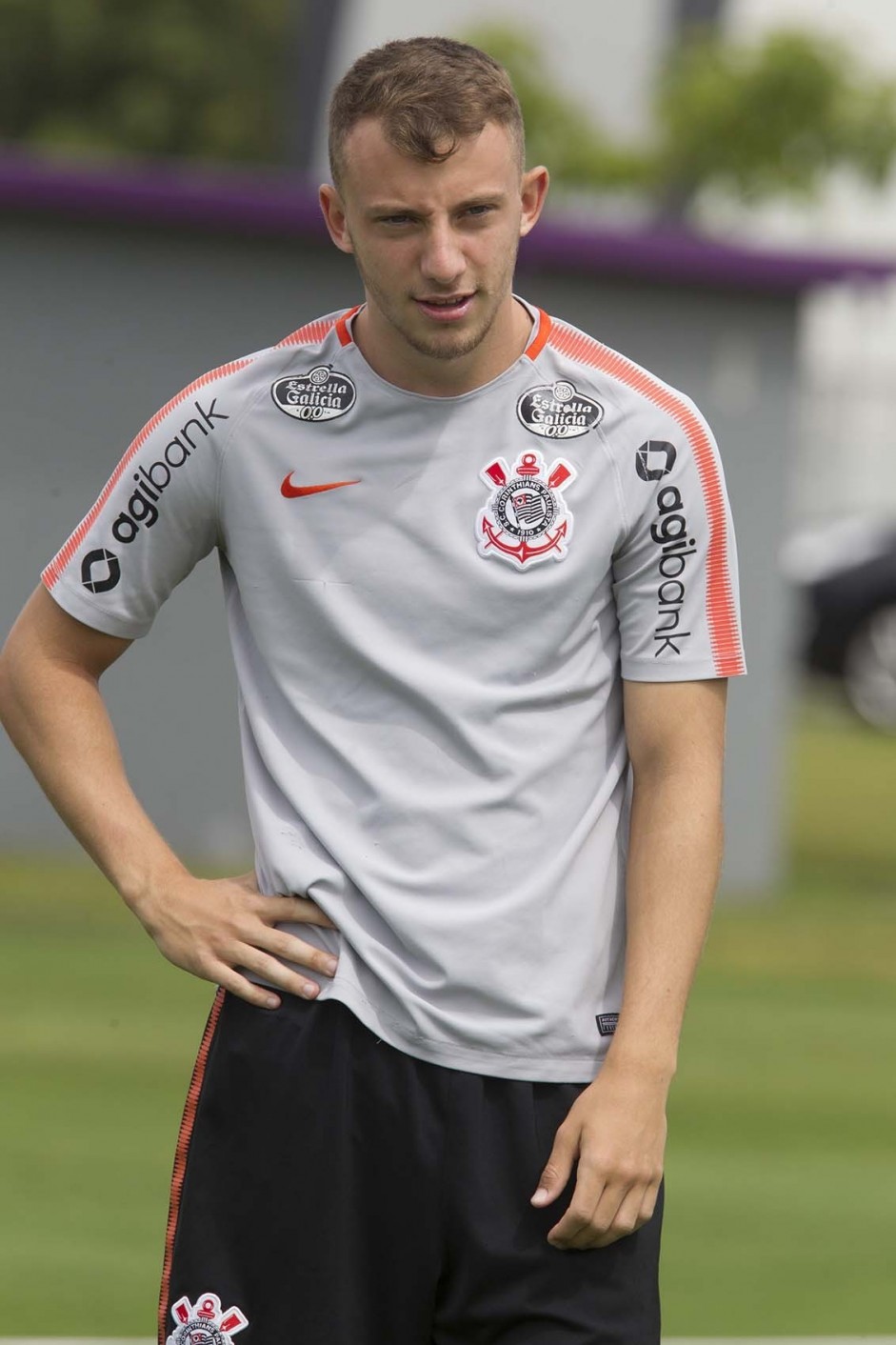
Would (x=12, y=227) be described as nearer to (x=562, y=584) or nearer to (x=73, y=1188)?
Answer: (x=73, y=1188)

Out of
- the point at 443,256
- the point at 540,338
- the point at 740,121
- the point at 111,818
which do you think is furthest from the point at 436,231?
the point at 740,121

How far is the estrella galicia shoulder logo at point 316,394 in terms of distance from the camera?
303 centimetres

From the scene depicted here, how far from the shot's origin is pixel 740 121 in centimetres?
1869

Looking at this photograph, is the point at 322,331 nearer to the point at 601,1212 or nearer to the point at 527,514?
the point at 527,514

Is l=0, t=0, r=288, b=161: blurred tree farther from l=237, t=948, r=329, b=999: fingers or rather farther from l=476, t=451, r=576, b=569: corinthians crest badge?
l=237, t=948, r=329, b=999: fingers

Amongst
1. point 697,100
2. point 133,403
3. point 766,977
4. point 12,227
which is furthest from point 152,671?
point 697,100

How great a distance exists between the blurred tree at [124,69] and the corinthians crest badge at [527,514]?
1895 cm

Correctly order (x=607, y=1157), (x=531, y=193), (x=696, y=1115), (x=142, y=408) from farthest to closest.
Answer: (x=142, y=408), (x=696, y=1115), (x=531, y=193), (x=607, y=1157)

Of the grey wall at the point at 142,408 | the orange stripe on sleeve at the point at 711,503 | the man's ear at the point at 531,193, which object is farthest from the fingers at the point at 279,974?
the grey wall at the point at 142,408

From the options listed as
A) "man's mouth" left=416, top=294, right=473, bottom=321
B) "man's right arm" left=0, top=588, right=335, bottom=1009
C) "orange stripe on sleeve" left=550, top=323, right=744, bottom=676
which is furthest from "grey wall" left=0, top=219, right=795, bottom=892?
"man's mouth" left=416, top=294, right=473, bottom=321

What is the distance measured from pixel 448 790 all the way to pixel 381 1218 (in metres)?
0.53

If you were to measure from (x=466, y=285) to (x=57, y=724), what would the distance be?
0.80m

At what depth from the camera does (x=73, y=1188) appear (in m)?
6.57

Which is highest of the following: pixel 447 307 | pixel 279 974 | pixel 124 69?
pixel 124 69
